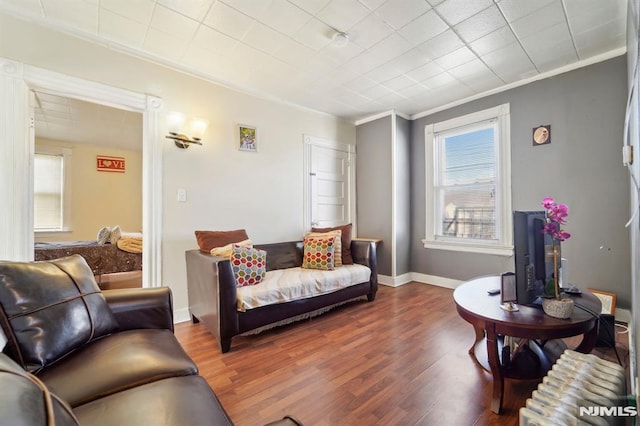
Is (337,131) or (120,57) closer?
(120,57)

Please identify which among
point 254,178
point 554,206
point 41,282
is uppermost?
point 254,178

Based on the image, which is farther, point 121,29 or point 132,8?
point 121,29

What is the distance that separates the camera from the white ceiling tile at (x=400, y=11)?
1875 millimetres

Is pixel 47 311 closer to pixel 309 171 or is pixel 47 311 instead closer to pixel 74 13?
pixel 74 13

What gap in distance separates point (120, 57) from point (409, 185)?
3668 mm

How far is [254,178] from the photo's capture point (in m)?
3.19

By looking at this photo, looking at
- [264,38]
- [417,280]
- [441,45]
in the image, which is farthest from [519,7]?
[417,280]

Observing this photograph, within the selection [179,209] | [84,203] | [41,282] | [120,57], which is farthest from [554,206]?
[84,203]

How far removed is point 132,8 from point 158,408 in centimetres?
244

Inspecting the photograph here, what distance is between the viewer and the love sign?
5.32 meters

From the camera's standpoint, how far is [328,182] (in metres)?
3.99

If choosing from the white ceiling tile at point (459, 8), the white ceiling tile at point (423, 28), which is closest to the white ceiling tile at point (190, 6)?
the white ceiling tile at point (423, 28)

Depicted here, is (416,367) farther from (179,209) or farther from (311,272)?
(179,209)

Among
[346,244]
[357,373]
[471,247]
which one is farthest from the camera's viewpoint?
[471,247]
